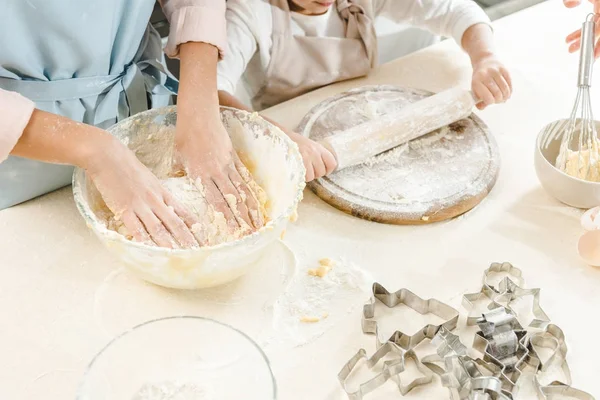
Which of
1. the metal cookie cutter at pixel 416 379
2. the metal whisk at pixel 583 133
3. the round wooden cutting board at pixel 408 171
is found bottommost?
the metal cookie cutter at pixel 416 379

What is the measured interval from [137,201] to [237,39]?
477 millimetres

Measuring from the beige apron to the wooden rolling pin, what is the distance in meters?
0.22

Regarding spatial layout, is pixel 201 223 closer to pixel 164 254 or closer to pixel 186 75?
pixel 164 254

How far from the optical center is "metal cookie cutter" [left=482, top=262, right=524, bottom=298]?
852mm

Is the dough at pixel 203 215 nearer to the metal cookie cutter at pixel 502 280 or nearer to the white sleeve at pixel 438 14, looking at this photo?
the metal cookie cutter at pixel 502 280

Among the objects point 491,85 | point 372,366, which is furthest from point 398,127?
point 372,366

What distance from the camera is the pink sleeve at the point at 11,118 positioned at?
746 millimetres

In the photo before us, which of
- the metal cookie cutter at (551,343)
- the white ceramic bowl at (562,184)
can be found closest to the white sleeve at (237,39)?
the white ceramic bowl at (562,184)

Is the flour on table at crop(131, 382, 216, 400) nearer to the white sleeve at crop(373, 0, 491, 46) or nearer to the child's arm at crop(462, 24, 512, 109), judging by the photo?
the child's arm at crop(462, 24, 512, 109)

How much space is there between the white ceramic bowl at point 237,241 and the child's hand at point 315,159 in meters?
0.06

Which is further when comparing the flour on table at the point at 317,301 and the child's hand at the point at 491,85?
the child's hand at the point at 491,85

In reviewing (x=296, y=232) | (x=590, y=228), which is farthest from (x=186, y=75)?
(x=590, y=228)

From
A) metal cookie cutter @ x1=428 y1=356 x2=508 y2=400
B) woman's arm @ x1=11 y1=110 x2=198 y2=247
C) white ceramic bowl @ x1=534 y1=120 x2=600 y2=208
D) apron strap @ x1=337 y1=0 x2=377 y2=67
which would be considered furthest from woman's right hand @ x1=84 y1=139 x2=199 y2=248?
apron strap @ x1=337 y1=0 x2=377 y2=67

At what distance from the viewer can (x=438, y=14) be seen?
4.31 feet
